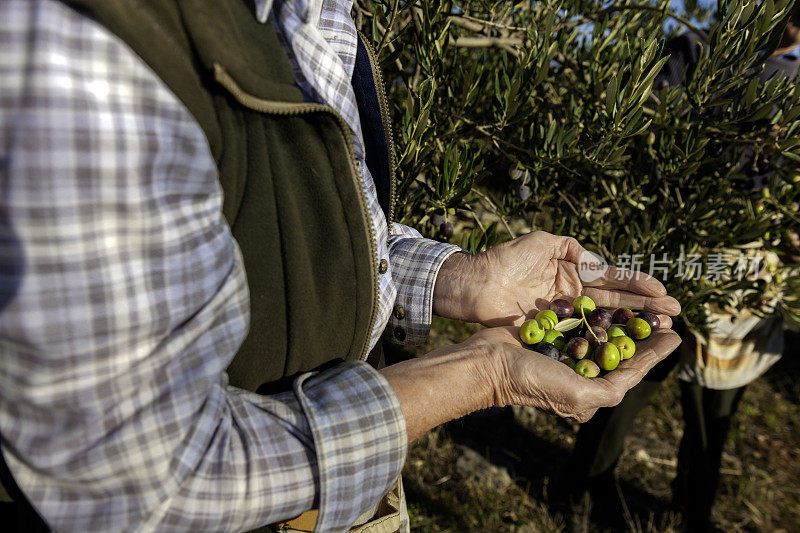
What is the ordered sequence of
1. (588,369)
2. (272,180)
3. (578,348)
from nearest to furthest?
1. (272,180)
2. (588,369)
3. (578,348)

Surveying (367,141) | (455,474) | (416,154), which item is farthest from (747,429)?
(367,141)

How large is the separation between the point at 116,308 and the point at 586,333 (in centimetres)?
151

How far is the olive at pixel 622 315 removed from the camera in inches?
69.9

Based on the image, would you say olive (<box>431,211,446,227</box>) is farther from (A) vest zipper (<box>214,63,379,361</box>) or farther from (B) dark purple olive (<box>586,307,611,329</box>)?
(A) vest zipper (<box>214,63,379,361</box>)

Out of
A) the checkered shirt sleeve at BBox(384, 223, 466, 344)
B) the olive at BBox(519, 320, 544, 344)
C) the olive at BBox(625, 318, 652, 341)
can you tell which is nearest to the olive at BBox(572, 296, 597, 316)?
the olive at BBox(625, 318, 652, 341)

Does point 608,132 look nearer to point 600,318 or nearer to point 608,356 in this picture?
point 600,318

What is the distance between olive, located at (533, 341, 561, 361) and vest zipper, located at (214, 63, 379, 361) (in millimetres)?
590

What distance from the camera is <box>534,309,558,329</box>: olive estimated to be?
66.0 inches

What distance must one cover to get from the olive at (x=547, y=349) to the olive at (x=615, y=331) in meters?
0.24

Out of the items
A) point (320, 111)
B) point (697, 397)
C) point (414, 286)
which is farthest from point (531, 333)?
point (697, 397)

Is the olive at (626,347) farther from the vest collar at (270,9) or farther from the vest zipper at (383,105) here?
the vest collar at (270,9)

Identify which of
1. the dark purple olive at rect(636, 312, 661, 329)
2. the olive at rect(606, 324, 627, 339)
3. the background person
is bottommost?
the background person

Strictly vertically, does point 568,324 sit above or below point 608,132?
below

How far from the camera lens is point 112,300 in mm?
678
